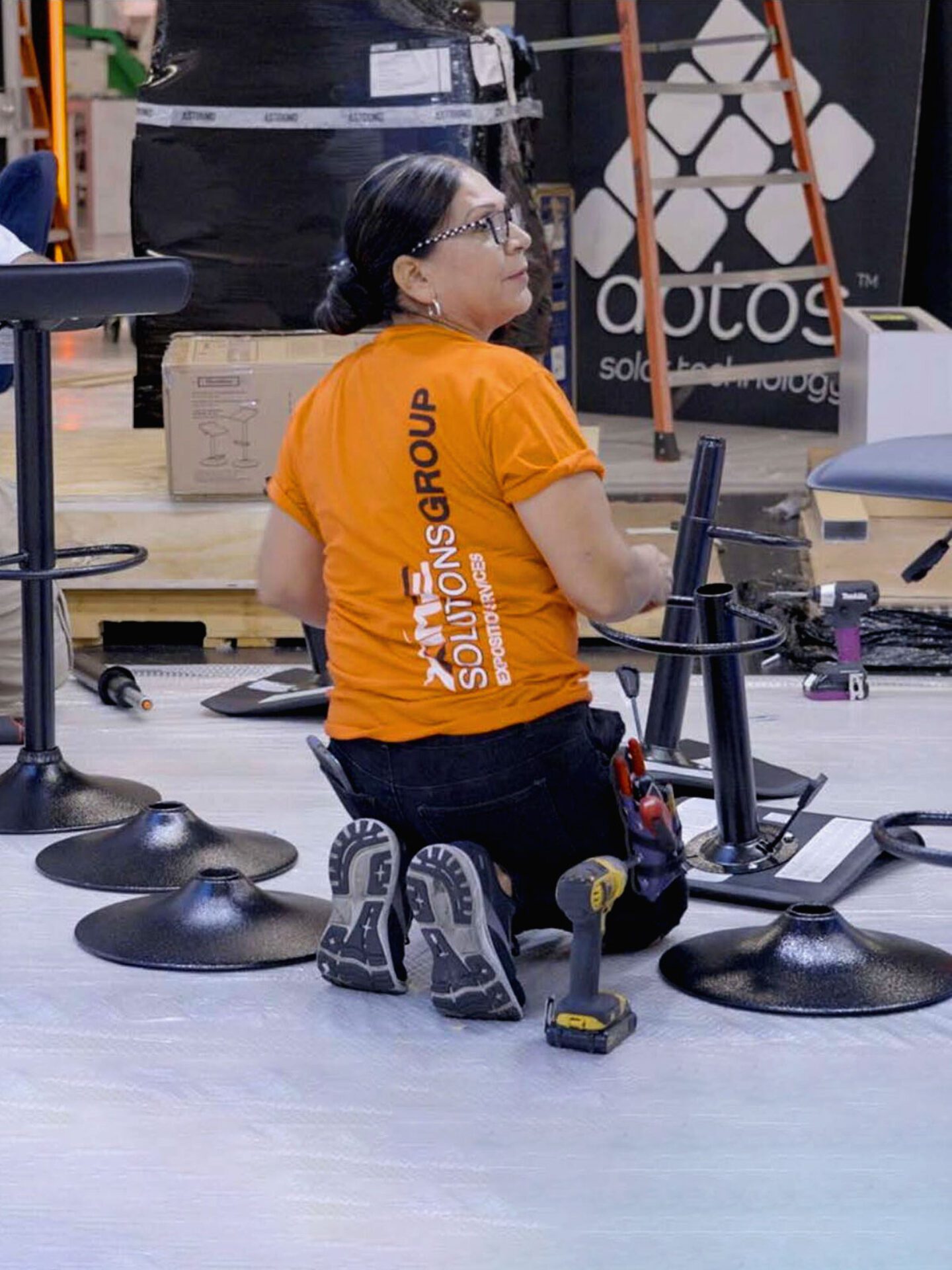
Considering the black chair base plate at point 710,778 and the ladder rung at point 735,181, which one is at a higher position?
the ladder rung at point 735,181

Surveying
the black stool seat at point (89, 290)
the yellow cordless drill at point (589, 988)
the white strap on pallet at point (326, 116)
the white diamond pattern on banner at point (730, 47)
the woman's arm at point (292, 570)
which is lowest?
the yellow cordless drill at point (589, 988)

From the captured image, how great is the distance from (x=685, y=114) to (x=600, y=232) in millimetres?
504

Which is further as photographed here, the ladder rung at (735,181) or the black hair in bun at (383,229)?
the ladder rung at (735,181)

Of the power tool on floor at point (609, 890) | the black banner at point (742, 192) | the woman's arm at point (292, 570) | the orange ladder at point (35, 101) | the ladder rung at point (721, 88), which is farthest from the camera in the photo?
the orange ladder at point (35, 101)

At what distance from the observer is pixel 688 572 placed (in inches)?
125

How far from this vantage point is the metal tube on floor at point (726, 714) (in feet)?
8.63

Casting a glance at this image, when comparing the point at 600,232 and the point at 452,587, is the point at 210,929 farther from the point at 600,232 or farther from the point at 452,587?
the point at 600,232

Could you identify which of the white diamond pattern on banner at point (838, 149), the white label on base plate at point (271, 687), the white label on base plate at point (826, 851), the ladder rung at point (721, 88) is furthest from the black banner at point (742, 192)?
the white label on base plate at point (826, 851)

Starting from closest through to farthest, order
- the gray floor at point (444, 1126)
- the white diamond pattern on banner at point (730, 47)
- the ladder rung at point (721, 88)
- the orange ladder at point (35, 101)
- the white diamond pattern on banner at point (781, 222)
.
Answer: the gray floor at point (444, 1126) → the ladder rung at point (721, 88) → the white diamond pattern on banner at point (730, 47) → the white diamond pattern on banner at point (781, 222) → the orange ladder at point (35, 101)

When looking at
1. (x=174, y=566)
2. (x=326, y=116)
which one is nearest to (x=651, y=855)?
(x=174, y=566)

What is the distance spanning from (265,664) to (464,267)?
2.10m

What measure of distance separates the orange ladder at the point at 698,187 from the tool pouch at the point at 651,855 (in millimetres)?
4229

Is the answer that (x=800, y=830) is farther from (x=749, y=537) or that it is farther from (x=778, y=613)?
(x=778, y=613)

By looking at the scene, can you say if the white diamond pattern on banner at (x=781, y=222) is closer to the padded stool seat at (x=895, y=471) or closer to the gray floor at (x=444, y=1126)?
the padded stool seat at (x=895, y=471)
